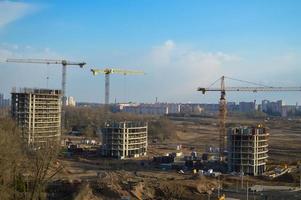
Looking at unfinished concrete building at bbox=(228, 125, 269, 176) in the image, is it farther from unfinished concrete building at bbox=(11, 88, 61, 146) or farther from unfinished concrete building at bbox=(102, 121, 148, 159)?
unfinished concrete building at bbox=(11, 88, 61, 146)

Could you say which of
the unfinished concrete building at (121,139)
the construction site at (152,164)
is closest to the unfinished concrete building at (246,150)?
the construction site at (152,164)

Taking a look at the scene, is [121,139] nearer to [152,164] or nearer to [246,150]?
[152,164]

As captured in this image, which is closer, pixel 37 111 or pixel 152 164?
pixel 152 164

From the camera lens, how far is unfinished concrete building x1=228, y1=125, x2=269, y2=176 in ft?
155

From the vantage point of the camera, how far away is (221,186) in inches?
1661

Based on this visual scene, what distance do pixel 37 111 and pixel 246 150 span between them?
27914 millimetres

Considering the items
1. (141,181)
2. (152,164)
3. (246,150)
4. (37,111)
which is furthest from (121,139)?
(141,181)

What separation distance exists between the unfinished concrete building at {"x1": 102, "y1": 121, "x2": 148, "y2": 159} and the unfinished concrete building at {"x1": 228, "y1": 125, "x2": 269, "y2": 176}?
1452cm

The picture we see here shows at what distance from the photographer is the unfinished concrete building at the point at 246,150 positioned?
4725 centimetres

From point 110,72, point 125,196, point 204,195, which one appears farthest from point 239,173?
point 110,72

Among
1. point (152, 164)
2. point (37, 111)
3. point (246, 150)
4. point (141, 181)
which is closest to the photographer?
point (141, 181)

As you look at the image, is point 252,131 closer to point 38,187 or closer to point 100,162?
point 100,162

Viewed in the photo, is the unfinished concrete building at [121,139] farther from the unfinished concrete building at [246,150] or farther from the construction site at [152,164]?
the unfinished concrete building at [246,150]

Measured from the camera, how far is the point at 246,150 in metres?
47.3
